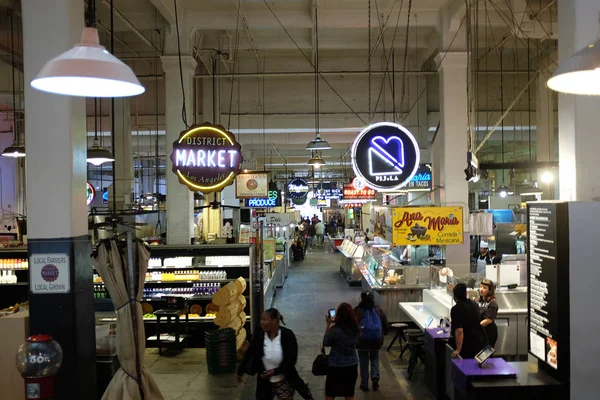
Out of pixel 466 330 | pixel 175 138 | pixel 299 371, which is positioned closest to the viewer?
pixel 466 330

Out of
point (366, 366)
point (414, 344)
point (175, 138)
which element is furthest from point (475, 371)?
point (175, 138)

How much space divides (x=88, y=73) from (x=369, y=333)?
568 centimetres

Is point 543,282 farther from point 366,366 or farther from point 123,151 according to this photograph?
point 123,151

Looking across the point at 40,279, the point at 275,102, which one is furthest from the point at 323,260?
the point at 40,279

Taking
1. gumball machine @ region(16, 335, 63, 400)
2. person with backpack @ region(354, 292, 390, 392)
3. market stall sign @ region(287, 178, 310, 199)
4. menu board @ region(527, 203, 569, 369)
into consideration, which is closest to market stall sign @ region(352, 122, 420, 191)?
person with backpack @ region(354, 292, 390, 392)

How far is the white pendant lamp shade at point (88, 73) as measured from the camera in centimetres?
302

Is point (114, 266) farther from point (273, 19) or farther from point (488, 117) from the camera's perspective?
point (488, 117)

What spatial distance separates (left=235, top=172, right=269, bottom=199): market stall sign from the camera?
47.4ft

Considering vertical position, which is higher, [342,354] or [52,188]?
[52,188]

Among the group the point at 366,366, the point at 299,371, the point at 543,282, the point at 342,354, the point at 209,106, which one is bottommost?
the point at 299,371

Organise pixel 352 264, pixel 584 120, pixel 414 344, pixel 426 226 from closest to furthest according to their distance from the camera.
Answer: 1. pixel 584 120
2. pixel 414 344
3. pixel 426 226
4. pixel 352 264

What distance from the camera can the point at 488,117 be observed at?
17.0m

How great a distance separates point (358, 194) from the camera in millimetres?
20875

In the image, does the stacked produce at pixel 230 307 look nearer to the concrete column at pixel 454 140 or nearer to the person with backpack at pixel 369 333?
the person with backpack at pixel 369 333
